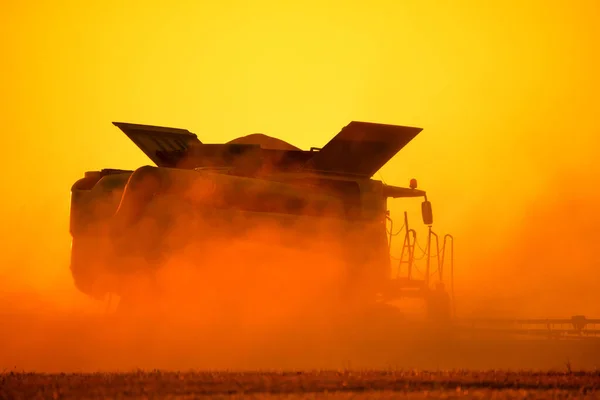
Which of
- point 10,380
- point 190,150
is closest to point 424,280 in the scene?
point 190,150

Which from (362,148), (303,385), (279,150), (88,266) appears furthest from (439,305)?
(303,385)

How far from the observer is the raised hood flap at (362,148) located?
17609 mm

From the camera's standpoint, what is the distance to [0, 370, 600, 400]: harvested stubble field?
29.8ft

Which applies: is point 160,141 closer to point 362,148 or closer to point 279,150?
point 279,150

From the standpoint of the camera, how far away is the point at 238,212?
14609mm

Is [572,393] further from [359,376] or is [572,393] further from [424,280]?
[424,280]

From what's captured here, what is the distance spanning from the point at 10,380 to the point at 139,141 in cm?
869

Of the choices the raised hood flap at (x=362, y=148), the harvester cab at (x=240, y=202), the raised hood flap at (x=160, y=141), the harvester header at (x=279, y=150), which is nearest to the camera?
the harvester cab at (x=240, y=202)

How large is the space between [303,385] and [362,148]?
9.08 meters

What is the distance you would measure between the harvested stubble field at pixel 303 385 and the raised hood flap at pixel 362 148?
7425 millimetres

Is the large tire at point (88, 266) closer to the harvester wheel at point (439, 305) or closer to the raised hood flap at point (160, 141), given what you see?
the raised hood flap at point (160, 141)

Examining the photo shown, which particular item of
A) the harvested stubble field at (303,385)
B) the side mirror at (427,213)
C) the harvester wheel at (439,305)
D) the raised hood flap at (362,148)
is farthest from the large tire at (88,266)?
the harvester wheel at (439,305)

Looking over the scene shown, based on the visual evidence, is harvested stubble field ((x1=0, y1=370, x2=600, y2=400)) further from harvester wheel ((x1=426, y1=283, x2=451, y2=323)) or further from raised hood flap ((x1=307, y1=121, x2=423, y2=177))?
harvester wheel ((x1=426, y1=283, x2=451, y2=323))

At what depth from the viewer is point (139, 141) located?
1822 cm
